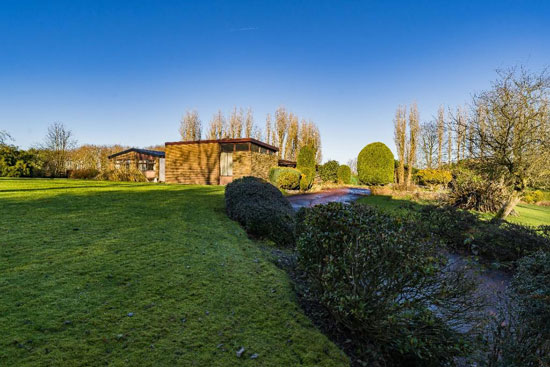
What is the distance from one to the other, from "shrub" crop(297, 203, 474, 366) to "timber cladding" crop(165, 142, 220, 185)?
1880 cm

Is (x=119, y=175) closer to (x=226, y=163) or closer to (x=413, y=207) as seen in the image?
(x=226, y=163)

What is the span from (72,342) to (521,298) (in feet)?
13.9

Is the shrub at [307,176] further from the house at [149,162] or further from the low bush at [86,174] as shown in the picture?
the low bush at [86,174]

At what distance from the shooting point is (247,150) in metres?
19.9

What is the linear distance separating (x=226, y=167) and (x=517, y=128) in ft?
56.7

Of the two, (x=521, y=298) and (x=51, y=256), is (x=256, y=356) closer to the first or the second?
(x=521, y=298)

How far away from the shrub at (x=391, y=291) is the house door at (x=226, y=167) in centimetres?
1801

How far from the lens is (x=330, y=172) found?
2611 centimetres

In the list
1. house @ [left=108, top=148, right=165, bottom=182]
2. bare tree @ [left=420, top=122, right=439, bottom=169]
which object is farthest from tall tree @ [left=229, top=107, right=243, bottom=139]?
bare tree @ [left=420, top=122, right=439, bottom=169]

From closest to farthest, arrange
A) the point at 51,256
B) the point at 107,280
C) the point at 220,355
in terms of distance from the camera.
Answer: the point at 220,355 → the point at 107,280 → the point at 51,256

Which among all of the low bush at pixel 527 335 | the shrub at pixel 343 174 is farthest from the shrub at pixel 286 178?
the low bush at pixel 527 335

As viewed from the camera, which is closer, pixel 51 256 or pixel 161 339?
pixel 161 339

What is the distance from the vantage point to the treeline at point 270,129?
3872 centimetres

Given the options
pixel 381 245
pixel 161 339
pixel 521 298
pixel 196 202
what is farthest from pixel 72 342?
pixel 196 202
